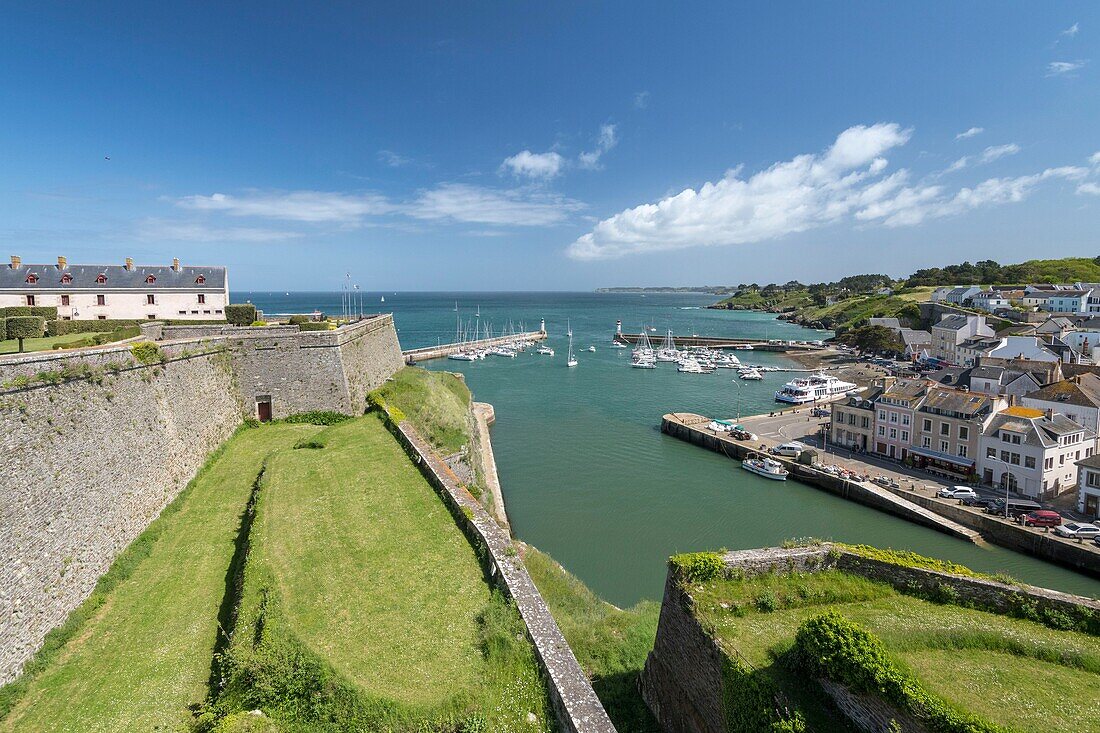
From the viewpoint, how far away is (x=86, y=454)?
11633 mm

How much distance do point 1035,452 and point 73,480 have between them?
37461 millimetres

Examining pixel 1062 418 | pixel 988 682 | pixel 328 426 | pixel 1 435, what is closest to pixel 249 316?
pixel 328 426

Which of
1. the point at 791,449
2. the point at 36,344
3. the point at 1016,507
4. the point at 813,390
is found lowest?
the point at 1016,507

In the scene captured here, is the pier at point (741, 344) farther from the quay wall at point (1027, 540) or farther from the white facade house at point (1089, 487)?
the white facade house at point (1089, 487)

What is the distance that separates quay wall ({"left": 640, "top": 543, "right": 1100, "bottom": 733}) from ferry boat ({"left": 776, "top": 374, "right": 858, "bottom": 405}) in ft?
146

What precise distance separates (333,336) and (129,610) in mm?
14370

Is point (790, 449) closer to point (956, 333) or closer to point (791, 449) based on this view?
point (791, 449)

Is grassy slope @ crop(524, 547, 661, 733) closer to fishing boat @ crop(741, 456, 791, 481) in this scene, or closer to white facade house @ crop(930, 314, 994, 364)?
fishing boat @ crop(741, 456, 791, 481)

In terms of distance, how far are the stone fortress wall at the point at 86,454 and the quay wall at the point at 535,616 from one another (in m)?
7.51

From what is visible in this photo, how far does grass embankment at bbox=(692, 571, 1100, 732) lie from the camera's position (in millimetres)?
7184

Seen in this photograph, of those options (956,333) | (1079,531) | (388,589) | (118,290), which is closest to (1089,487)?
(1079,531)

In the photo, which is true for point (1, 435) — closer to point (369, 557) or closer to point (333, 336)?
point (369, 557)

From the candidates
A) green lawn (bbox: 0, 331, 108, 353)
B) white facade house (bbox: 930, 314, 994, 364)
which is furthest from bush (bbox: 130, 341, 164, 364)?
white facade house (bbox: 930, 314, 994, 364)

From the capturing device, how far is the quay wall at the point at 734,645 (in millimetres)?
8648
